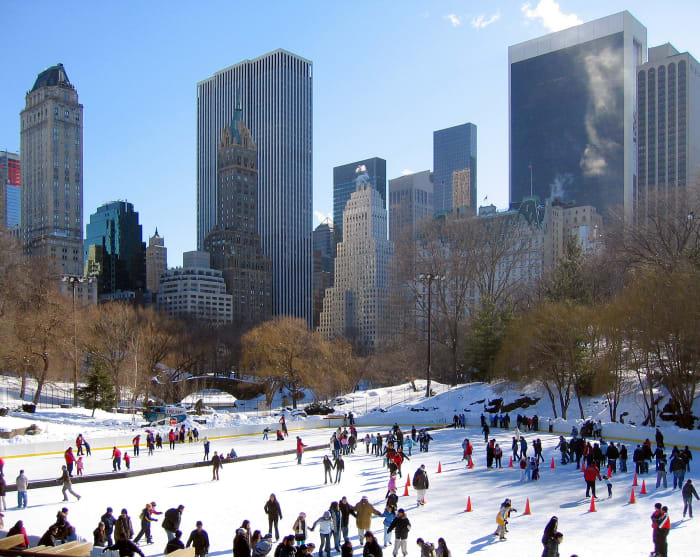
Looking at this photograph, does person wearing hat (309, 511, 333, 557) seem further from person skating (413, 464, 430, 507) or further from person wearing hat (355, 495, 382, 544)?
person skating (413, 464, 430, 507)

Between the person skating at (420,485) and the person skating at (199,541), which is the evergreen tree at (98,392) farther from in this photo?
the person skating at (199,541)

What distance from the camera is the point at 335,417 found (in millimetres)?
49812

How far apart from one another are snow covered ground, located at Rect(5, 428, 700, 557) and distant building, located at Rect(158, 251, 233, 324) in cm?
16041

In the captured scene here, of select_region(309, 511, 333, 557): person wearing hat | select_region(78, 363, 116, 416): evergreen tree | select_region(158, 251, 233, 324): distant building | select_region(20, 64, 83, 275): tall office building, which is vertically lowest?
select_region(78, 363, 116, 416): evergreen tree

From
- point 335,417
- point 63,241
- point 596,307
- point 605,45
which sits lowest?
point 335,417

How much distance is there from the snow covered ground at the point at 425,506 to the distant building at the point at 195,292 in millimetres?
160408

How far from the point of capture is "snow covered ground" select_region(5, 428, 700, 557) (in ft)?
53.3

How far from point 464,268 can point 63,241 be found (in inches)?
6091

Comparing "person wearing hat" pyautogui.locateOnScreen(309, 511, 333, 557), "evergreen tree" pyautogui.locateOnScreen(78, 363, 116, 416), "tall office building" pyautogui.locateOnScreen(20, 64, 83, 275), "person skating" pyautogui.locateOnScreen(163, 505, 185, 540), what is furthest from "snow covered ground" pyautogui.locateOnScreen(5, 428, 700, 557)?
"tall office building" pyautogui.locateOnScreen(20, 64, 83, 275)

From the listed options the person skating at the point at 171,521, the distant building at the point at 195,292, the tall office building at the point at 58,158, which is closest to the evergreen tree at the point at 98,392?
the person skating at the point at 171,521

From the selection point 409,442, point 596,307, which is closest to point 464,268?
point 596,307

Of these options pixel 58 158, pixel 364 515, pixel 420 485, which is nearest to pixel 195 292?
pixel 58 158

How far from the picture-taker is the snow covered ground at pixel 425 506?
53.3ft

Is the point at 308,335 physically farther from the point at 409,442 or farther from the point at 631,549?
the point at 631,549
